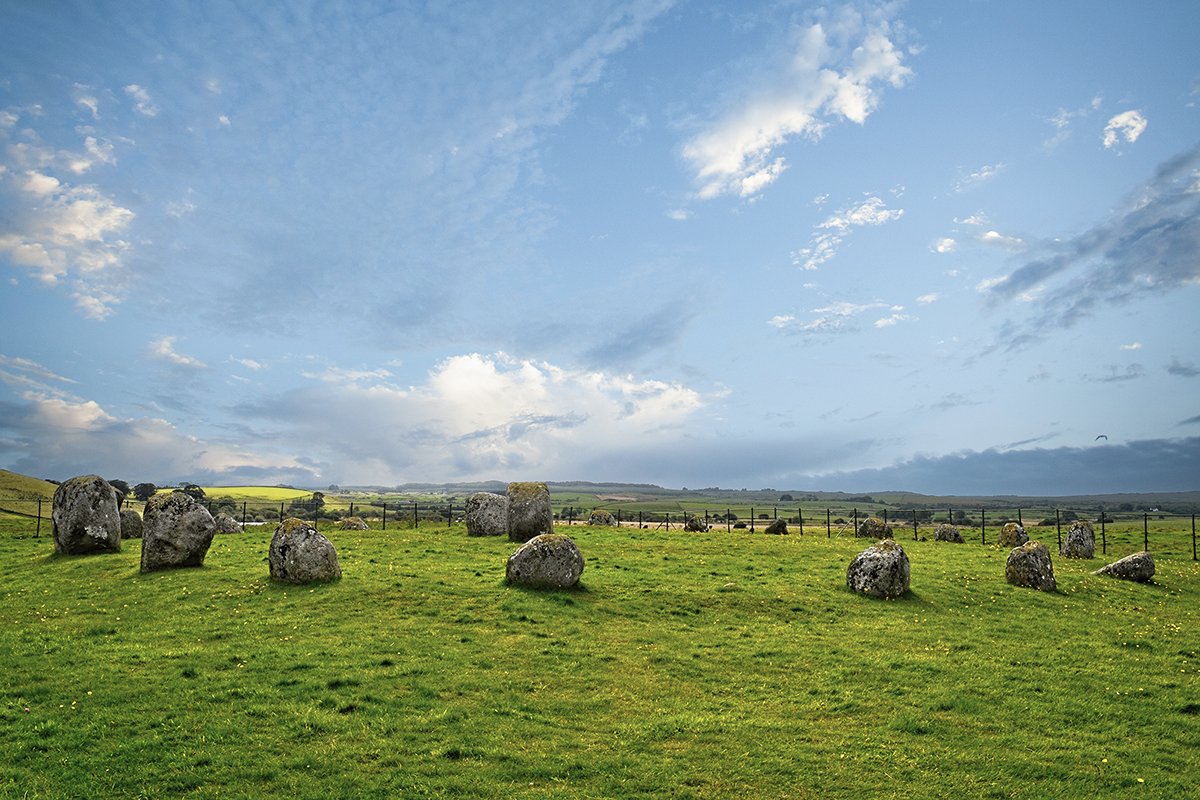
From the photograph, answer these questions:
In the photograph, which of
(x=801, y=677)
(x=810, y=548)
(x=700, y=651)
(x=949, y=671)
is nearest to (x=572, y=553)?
(x=700, y=651)

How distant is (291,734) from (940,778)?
12.5 meters

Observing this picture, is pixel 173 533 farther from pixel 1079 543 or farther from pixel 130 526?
pixel 1079 543

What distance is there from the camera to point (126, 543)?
37.9 m

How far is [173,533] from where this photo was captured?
93.9 ft

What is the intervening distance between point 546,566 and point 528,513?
1383cm

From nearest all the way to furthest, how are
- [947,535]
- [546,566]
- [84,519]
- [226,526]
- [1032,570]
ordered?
[546,566], [1032,570], [84,519], [226,526], [947,535]

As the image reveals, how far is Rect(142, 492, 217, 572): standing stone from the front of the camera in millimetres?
28484

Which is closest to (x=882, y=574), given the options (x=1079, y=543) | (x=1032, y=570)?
(x=1032, y=570)

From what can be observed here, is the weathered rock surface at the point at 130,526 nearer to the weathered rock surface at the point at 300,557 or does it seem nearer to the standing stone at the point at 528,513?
the weathered rock surface at the point at 300,557

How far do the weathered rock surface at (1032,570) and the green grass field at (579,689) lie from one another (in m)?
1.26

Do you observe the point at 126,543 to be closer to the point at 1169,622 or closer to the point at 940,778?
the point at 940,778

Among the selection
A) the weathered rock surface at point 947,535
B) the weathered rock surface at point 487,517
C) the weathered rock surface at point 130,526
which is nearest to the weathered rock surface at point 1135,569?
the weathered rock surface at point 947,535

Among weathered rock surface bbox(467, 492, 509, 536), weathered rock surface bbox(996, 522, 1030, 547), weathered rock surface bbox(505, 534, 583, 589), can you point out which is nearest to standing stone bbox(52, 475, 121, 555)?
weathered rock surface bbox(467, 492, 509, 536)

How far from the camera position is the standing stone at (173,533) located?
93.5 feet
